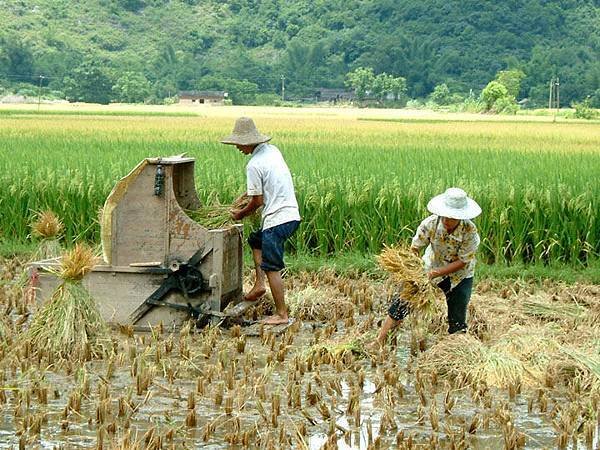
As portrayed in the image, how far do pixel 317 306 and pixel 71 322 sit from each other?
2076 mm

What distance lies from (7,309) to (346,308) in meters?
2.45

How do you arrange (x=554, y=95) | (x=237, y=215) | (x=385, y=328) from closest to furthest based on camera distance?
1. (x=385, y=328)
2. (x=237, y=215)
3. (x=554, y=95)

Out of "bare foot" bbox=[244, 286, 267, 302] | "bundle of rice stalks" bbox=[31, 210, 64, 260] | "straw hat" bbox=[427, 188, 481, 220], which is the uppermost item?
"straw hat" bbox=[427, 188, 481, 220]

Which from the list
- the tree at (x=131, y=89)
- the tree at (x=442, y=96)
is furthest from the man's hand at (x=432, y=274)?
the tree at (x=442, y=96)

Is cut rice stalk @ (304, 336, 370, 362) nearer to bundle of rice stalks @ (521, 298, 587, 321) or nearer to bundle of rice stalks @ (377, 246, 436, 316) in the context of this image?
bundle of rice stalks @ (377, 246, 436, 316)

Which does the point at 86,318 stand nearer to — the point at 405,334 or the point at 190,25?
the point at 405,334

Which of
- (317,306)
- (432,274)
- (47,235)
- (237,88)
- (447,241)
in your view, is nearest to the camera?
(432,274)

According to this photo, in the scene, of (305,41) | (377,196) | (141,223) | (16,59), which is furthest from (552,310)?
(305,41)

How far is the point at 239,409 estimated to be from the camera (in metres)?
5.25

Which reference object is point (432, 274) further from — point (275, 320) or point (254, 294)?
point (254, 294)

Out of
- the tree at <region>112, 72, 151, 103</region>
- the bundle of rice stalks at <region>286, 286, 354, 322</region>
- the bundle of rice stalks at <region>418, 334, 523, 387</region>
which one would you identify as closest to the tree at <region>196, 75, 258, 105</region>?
the tree at <region>112, 72, 151, 103</region>

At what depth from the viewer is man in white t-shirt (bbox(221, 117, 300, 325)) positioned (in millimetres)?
7145

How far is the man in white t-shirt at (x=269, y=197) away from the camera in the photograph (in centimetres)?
714

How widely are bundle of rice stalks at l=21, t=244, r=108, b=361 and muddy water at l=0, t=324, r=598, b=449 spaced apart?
16 centimetres
